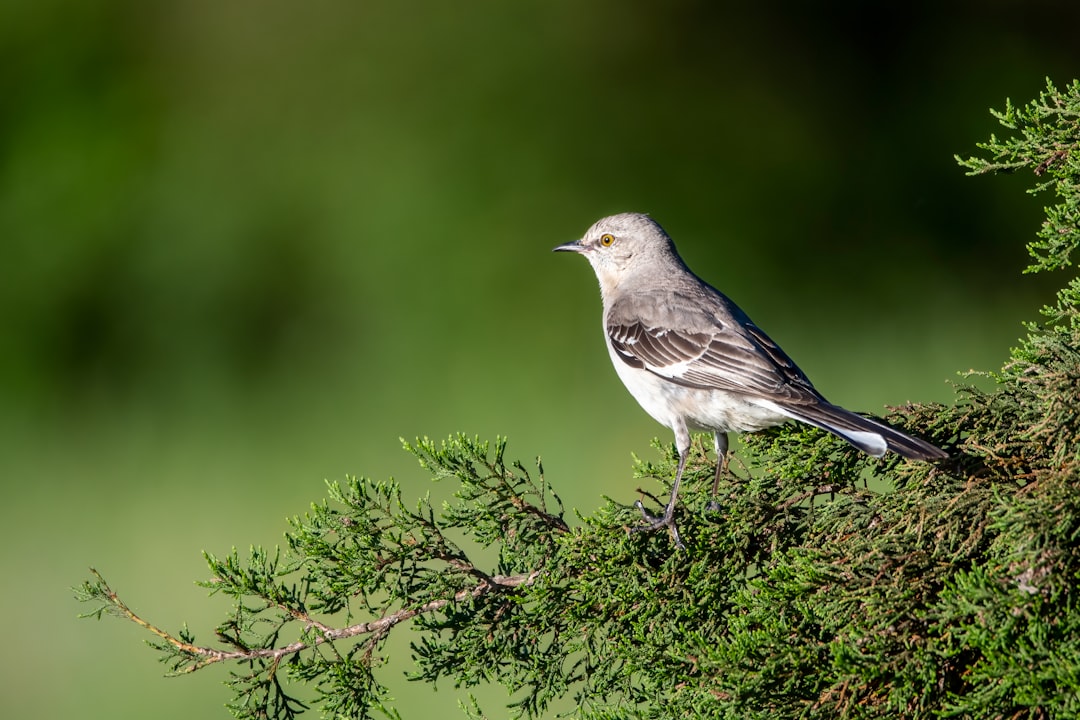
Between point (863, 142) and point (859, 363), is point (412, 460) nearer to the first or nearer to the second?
point (859, 363)

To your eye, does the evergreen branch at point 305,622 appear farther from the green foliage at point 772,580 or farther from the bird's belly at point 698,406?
the bird's belly at point 698,406

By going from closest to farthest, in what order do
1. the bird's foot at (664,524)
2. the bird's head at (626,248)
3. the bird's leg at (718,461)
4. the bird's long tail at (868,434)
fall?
the bird's long tail at (868,434) → the bird's foot at (664,524) → the bird's leg at (718,461) → the bird's head at (626,248)

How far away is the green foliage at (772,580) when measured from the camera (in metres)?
2.11

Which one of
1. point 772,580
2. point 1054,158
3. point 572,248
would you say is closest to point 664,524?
point 772,580

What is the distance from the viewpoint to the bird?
3.16 metres

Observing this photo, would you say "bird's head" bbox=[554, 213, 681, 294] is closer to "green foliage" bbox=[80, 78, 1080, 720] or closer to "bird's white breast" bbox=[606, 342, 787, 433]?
"bird's white breast" bbox=[606, 342, 787, 433]

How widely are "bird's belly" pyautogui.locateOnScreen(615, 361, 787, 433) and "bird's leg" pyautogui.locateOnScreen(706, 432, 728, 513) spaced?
4 cm

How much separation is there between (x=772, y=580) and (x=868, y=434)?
44 centimetres

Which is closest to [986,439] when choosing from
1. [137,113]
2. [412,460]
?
[412,460]

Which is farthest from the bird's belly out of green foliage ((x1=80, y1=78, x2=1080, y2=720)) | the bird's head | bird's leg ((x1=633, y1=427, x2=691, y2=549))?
the bird's head

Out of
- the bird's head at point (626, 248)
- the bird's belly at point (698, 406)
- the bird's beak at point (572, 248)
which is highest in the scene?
the bird's beak at point (572, 248)

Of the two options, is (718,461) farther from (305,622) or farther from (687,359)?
(305,622)

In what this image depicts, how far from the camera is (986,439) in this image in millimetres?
2523

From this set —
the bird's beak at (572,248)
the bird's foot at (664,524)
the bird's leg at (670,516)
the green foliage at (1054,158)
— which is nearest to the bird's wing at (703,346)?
the bird's leg at (670,516)
